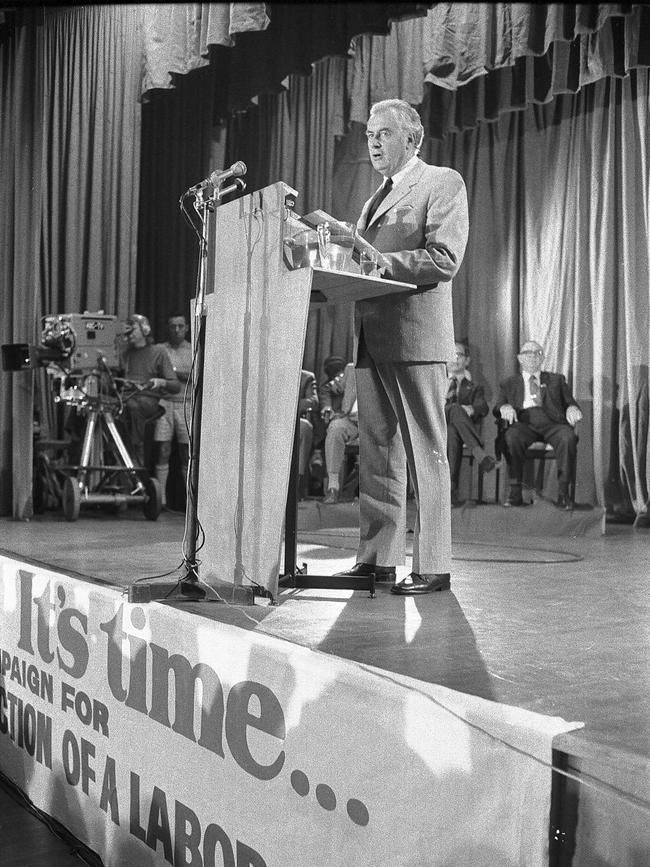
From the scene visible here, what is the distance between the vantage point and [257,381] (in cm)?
210

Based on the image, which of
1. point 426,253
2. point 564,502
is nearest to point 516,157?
point 564,502

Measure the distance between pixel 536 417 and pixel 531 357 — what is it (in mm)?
487

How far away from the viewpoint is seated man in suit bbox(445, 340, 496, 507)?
5.92 meters

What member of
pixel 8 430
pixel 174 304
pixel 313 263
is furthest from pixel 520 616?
pixel 174 304

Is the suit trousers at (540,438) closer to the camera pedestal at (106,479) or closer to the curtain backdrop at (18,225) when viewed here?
the camera pedestal at (106,479)

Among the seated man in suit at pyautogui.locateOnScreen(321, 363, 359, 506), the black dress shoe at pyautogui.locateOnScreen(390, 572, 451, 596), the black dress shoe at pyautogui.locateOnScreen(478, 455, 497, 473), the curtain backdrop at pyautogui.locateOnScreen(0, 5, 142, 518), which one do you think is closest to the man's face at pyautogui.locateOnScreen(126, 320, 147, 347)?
the curtain backdrop at pyautogui.locateOnScreen(0, 5, 142, 518)

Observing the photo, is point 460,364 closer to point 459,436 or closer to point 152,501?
point 459,436

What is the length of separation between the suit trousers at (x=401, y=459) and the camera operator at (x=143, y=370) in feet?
11.8

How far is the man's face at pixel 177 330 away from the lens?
6.32 meters

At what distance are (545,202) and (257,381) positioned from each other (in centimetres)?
509

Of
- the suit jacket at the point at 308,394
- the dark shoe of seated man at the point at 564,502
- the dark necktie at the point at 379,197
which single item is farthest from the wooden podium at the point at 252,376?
the suit jacket at the point at 308,394

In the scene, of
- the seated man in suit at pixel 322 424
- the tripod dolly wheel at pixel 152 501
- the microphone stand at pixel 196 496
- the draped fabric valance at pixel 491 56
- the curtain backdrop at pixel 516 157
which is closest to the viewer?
the microphone stand at pixel 196 496

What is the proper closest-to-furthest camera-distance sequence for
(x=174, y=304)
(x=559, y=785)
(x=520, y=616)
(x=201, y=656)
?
(x=559, y=785)
(x=201, y=656)
(x=520, y=616)
(x=174, y=304)

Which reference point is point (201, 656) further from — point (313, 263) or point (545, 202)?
point (545, 202)
